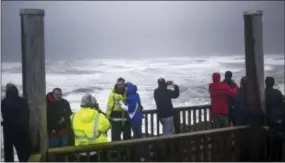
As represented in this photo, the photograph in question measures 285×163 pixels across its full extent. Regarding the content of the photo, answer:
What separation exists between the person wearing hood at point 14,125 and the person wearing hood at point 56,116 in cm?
34

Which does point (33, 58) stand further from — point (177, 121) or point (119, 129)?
point (177, 121)

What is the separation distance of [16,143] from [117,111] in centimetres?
111

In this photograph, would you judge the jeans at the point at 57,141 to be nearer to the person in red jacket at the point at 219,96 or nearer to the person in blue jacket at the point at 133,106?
the person in blue jacket at the point at 133,106

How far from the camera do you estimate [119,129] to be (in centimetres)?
379

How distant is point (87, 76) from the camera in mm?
8289

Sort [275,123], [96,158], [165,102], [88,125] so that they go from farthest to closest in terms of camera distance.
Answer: [165,102]
[275,123]
[88,125]
[96,158]

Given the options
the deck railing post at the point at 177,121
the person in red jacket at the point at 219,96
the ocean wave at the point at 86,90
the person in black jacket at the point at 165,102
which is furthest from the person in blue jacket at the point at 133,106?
the ocean wave at the point at 86,90

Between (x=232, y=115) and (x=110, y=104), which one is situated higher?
(x=110, y=104)

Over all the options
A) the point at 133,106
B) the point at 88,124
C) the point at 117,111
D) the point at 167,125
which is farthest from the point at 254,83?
the point at 88,124

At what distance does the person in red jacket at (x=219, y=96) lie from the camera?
14.0 feet

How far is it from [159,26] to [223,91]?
124 inches

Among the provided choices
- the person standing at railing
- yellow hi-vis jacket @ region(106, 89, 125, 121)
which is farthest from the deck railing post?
yellow hi-vis jacket @ region(106, 89, 125, 121)

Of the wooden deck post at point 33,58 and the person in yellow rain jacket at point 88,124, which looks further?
the person in yellow rain jacket at point 88,124

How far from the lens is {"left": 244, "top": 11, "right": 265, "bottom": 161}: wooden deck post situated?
333 centimetres
